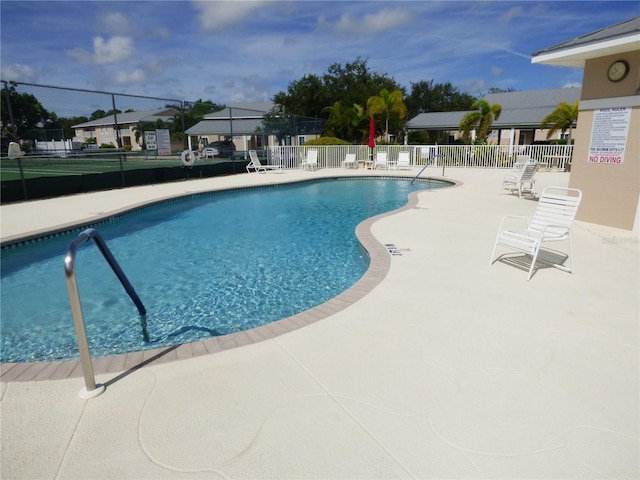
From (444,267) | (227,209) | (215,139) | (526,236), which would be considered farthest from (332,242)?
(215,139)

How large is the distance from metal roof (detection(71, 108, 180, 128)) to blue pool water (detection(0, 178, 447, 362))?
4.96 m

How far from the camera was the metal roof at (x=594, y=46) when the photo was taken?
227 inches

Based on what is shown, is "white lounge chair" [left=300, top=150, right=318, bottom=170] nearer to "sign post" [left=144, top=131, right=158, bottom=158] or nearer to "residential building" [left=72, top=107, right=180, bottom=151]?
"residential building" [left=72, top=107, right=180, bottom=151]

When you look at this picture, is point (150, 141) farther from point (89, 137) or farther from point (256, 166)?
point (256, 166)

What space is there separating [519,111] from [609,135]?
100 feet

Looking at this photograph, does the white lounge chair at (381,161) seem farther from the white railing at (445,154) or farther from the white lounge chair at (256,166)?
the white lounge chair at (256,166)

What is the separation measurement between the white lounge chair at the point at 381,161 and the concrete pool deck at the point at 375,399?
16.2 m

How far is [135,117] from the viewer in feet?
45.8

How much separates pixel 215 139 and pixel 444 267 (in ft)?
62.6

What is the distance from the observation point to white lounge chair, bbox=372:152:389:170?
19609 millimetres

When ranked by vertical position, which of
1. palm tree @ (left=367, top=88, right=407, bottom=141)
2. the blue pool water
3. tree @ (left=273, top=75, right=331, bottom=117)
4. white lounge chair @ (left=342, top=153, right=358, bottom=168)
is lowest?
the blue pool water

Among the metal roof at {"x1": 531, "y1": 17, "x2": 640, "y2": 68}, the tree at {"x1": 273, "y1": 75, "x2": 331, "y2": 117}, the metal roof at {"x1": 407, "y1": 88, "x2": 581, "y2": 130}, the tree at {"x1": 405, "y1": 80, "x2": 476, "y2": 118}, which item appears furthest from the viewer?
the tree at {"x1": 405, "y1": 80, "x2": 476, "y2": 118}

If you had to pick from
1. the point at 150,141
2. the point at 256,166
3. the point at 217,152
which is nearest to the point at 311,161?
the point at 256,166

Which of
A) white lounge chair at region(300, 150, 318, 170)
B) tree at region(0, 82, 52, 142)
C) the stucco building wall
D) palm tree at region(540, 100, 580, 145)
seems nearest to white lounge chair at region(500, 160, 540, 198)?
the stucco building wall
